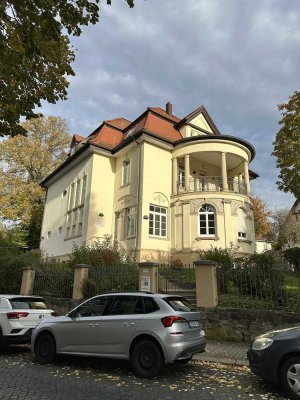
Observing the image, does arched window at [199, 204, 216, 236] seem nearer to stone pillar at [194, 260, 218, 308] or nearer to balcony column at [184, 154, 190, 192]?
balcony column at [184, 154, 190, 192]

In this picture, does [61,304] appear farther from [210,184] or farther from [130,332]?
[210,184]

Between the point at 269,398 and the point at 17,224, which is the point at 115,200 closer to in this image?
the point at 17,224

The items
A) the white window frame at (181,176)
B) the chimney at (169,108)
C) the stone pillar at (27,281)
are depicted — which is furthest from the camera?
the chimney at (169,108)

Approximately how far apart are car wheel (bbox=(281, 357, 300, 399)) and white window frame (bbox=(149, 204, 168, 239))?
16.8 meters

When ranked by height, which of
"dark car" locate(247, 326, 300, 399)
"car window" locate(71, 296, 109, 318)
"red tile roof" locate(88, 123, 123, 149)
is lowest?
"dark car" locate(247, 326, 300, 399)

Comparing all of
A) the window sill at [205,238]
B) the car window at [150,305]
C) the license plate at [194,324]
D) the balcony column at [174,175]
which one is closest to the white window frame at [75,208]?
the balcony column at [174,175]

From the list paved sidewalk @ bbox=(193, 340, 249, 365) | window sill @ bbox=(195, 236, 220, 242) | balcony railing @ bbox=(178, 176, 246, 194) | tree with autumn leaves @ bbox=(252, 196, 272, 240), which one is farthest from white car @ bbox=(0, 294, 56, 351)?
tree with autumn leaves @ bbox=(252, 196, 272, 240)

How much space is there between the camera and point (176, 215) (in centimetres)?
2311

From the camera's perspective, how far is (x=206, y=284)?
10758mm

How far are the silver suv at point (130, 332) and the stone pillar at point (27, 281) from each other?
7.92 metres

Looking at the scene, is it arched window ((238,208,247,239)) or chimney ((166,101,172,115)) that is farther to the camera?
chimney ((166,101,172,115))

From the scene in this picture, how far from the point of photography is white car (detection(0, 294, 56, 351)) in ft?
29.0

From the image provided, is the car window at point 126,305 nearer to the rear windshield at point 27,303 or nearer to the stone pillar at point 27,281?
the rear windshield at point 27,303

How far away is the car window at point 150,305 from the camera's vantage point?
684 centimetres
